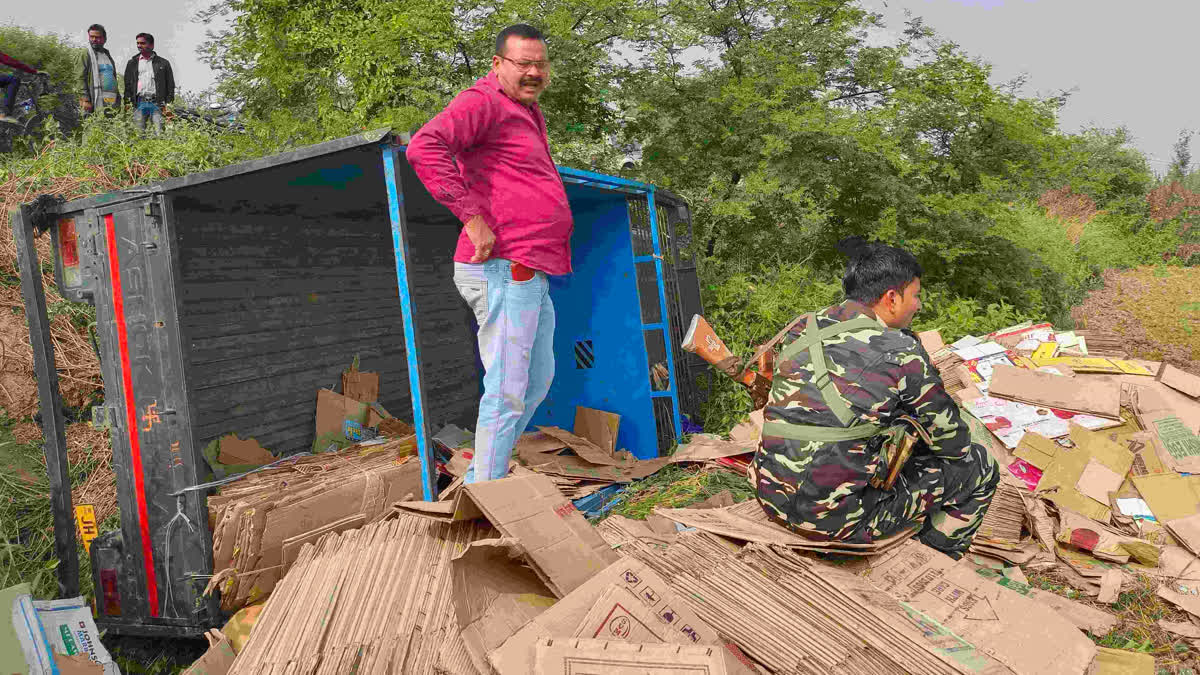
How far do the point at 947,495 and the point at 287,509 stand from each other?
323 centimetres

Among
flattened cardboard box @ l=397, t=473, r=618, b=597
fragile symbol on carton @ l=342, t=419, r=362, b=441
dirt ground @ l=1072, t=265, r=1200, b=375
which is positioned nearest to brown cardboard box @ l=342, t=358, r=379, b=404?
fragile symbol on carton @ l=342, t=419, r=362, b=441

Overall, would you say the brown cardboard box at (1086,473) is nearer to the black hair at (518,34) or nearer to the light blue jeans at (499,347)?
the light blue jeans at (499,347)

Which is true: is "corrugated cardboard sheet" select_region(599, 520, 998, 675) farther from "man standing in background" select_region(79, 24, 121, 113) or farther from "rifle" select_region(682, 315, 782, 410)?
"man standing in background" select_region(79, 24, 121, 113)

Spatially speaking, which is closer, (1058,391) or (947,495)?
(947,495)

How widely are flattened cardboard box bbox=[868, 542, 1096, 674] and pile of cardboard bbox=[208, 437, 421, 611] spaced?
268 centimetres

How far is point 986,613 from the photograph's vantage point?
2.72 m

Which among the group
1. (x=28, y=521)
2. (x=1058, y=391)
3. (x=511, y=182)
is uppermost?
(x=511, y=182)

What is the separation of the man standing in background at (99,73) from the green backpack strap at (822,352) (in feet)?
32.4

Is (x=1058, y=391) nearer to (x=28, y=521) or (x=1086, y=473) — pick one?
(x=1086, y=473)

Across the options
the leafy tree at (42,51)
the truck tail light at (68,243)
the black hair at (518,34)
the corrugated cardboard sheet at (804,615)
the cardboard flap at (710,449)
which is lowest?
the cardboard flap at (710,449)

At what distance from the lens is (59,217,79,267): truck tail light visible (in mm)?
3955

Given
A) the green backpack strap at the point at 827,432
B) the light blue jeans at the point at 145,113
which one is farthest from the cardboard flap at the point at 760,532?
the light blue jeans at the point at 145,113

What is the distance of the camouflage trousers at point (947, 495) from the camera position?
132 inches

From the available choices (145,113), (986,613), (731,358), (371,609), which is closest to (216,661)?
(371,609)
